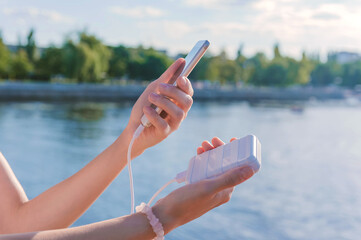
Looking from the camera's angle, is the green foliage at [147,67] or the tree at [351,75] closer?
the green foliage at [147,67]

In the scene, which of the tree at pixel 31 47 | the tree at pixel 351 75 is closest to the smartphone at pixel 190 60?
the tree at pixel 31 47

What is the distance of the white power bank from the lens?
770 mm

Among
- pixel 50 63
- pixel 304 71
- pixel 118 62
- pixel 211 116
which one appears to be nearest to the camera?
pixel 211 116

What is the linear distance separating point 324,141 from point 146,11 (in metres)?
44.4

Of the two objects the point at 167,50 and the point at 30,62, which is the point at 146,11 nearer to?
the point at 167,50

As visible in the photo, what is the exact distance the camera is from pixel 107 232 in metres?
0.76

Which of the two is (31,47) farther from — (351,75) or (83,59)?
(351,75)

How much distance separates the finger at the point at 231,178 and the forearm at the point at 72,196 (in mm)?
359

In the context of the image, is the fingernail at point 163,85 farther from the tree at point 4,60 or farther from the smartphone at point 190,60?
the tree at point 4,60

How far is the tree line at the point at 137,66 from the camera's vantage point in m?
31.6

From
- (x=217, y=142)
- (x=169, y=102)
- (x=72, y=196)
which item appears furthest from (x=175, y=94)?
(x=72, y=196)

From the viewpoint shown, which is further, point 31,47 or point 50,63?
point 31,47

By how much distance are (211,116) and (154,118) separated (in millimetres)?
23198

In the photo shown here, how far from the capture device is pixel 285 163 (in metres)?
10.7
